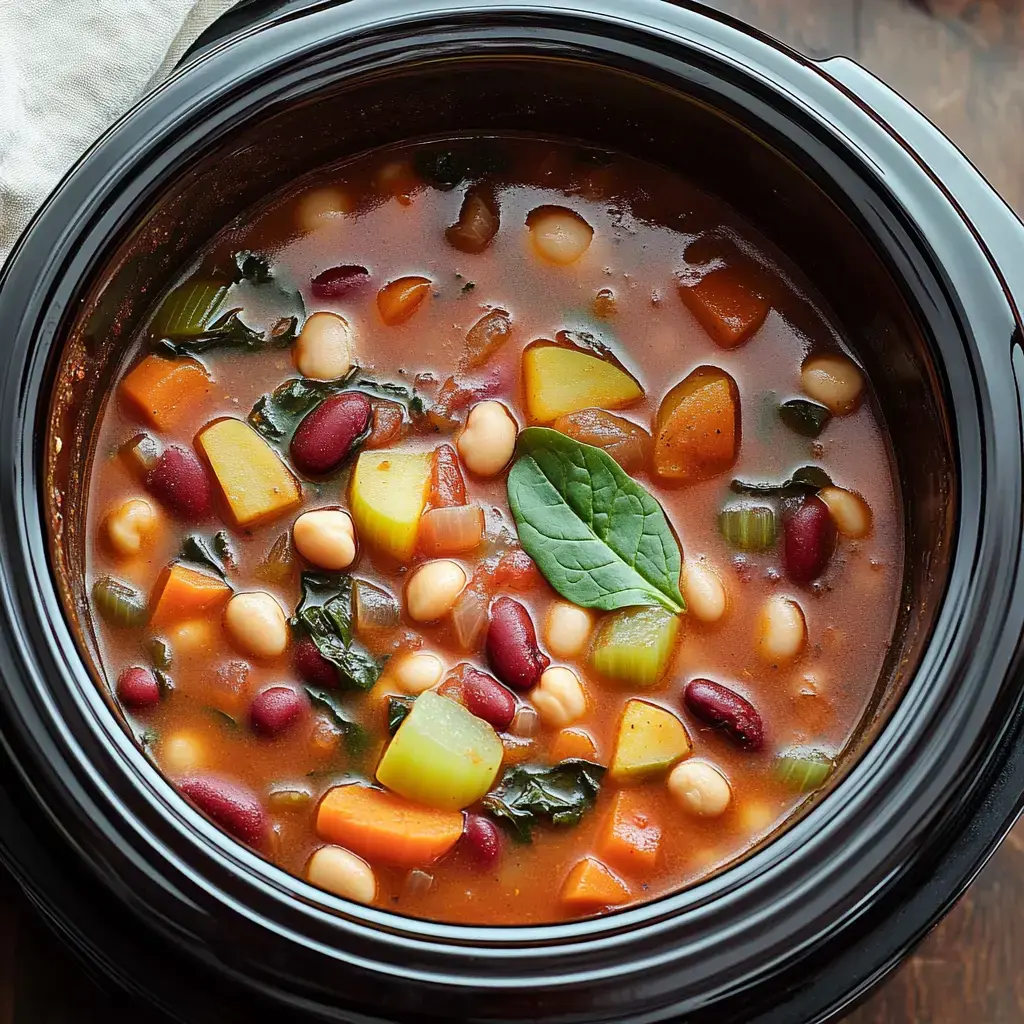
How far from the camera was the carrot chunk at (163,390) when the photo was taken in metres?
2.60

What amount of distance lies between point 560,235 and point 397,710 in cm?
102

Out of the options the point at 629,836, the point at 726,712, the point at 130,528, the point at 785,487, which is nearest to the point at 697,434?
the point at 785,487

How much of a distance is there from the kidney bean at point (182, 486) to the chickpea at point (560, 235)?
0.82 m

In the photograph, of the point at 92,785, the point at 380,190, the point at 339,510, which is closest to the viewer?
the point at 92,785

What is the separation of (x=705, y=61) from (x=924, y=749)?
124 cm

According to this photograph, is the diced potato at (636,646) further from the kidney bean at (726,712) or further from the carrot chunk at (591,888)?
the carrot chunk at (591,888)

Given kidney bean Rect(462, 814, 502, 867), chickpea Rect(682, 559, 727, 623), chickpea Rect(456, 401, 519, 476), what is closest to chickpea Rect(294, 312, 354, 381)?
chickpea Rect(456, 401, 519, 476)

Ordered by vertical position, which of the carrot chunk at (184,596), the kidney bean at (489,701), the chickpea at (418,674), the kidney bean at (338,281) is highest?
the kidney bean at (338,281)

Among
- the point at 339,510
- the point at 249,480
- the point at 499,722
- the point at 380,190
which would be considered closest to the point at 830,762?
the point at 499,722

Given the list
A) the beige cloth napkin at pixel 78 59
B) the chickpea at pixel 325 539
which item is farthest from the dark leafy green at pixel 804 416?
the beige cloth napkin at pixel 78 59

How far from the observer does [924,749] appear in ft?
6.69

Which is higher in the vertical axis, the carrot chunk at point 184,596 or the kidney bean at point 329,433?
the kidney bean at point 329,433

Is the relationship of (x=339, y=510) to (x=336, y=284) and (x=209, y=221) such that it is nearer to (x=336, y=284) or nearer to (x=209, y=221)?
(x=336, y=284)

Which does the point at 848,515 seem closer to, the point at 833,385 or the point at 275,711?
the point at 833,385
